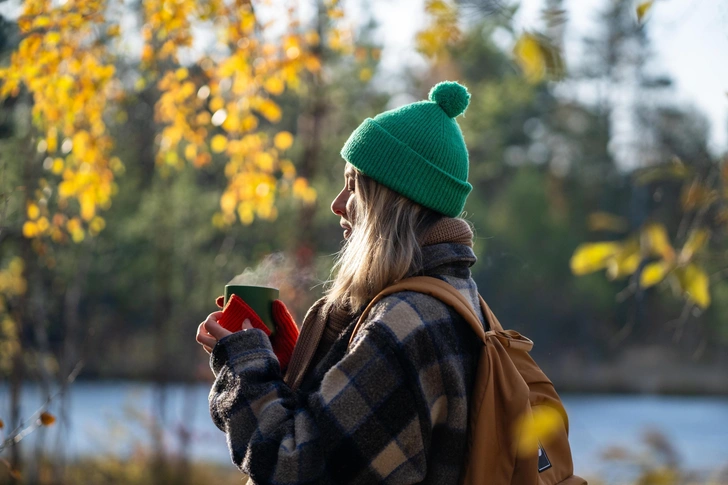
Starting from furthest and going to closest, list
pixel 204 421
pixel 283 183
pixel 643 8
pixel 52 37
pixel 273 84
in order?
pixel 204 421 → pixel 283 183 → pixel 273 84 → pixel 52 37 → pixel 643 8

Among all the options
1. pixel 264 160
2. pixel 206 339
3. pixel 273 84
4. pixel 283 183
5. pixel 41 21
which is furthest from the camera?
pixel 283 183

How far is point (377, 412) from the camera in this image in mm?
1425

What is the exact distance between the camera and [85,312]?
15.3m

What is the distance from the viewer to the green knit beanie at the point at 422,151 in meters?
1.61

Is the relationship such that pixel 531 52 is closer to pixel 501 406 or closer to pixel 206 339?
pixel 501 406

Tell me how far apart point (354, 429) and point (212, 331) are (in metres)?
0.42

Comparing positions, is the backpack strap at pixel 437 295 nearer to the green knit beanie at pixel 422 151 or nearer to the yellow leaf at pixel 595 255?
the green knit beanie at pixel 422 151

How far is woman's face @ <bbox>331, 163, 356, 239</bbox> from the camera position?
1.70 meters

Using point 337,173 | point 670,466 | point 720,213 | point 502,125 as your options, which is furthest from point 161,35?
point 502,125

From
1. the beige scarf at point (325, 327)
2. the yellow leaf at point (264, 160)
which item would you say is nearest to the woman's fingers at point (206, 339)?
Answer: the beige scarf at point (325, 327)

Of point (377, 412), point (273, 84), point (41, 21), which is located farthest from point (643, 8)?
point (273, 84)

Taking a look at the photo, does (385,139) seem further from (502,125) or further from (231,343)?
(502,125)

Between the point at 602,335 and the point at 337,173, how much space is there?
13922mm

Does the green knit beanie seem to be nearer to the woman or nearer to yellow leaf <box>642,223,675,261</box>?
the woman
